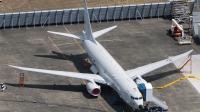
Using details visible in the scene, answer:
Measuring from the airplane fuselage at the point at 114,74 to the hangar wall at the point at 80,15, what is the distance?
1895 centimetres

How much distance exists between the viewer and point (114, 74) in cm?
10938

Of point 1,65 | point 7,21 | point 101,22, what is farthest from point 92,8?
point 1,65

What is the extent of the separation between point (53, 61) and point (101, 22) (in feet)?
71.8

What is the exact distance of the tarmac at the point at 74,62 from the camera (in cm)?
10831

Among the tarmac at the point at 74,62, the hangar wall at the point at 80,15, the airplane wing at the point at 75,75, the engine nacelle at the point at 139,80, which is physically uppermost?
the hangar wall at the point at 80,15

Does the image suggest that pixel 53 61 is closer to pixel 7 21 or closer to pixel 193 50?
pixel 7 21

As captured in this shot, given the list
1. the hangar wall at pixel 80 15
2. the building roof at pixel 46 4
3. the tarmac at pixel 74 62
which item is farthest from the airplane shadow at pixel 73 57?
the building roof at pixel 46 4

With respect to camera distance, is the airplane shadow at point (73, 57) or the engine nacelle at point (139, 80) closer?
the engine nacelle at point (139, 80)

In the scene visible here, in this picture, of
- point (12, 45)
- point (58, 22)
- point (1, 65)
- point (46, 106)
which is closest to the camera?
point (46, 106)

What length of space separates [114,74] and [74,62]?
16108 millimetres

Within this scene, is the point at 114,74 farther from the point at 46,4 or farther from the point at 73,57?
the point at 46,4

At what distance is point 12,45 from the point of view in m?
130

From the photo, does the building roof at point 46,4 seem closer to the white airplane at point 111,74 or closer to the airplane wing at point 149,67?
the white airplane at point 111,74

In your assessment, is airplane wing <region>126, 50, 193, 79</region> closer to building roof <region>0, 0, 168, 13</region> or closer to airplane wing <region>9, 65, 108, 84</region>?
airplane wing <region>9, 65, 108, 84</region>
